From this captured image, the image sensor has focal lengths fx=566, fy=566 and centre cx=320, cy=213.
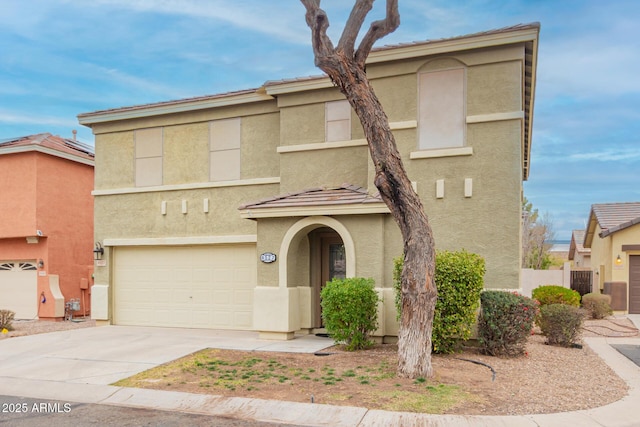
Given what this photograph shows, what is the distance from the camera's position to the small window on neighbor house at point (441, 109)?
1257 cm

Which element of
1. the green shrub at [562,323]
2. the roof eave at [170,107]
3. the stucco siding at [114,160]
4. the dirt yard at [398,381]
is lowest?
the dirt yard at [398,381]

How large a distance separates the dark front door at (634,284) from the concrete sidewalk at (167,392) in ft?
26.2

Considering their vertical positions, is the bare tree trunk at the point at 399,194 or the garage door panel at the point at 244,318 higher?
the bare tree trunk at the point at 399,194

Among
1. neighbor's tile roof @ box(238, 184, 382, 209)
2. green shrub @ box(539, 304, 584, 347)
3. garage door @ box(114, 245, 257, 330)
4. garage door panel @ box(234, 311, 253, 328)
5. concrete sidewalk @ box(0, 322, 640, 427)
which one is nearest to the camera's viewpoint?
concrete sidewalk @ box(0, 322, 640, 427)

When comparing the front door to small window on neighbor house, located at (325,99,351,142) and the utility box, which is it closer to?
small window on neighbor house, located at (325,99,351,142)

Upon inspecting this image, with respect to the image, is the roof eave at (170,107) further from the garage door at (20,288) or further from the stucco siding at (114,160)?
the garage door at (20,288)

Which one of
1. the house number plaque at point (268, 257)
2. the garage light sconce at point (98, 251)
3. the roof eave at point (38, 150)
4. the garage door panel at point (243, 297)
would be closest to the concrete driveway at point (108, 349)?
the garage door panel at point (243, 297)

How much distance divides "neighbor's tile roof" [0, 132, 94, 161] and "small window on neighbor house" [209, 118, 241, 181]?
23.3 ft

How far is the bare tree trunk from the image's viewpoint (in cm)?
909

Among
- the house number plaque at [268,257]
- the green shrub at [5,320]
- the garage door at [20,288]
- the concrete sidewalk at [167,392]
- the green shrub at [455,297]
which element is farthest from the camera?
the garage door at [20,288]

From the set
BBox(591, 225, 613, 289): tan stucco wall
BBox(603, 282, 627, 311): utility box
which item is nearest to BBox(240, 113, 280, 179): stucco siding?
BBox(603, 282, 627, 311): utility box

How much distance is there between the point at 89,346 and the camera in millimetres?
12828

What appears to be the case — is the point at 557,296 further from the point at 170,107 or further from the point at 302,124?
the point at 170,107

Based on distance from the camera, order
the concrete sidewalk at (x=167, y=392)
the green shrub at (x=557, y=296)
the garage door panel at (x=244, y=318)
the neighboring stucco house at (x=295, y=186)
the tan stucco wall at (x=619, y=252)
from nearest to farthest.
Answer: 1. the concrete sidewalk at (x=167, y=392)
2. the neighboring stucco house at (x=295, y=186)
3. the garage door panel at (x=244, y=318)
4. the green shrub at (x=557, y=296)
5. the tan stucco wall at (x=619, y=252)
